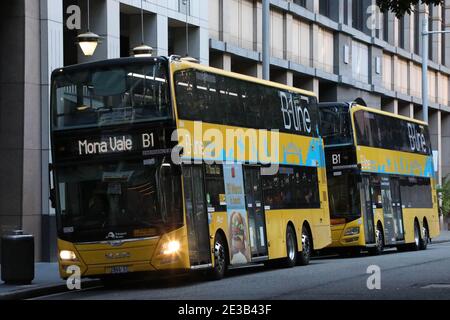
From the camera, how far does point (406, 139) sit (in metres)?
37.7

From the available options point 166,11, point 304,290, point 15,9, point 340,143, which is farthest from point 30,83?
point 304,290

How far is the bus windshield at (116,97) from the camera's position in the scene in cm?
2030

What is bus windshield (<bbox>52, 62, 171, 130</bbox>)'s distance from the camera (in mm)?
20297

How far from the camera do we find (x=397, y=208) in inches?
1401

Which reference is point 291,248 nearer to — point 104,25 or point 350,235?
point 350,235

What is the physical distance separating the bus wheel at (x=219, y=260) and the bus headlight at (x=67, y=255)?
9.51ft

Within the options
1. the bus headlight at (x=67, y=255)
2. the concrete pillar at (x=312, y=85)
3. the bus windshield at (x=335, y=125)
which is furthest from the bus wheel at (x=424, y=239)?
the bus headlight at (x=67, y=255)

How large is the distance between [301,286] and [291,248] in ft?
23.4

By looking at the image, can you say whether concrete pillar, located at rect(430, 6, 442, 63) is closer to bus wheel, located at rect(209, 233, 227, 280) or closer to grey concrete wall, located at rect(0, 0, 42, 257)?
grey concrete wall, located at rect(0, 0, 42, 257)

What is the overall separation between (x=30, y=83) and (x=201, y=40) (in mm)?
8684

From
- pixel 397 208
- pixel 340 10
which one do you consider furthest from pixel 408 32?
pixel 397 208

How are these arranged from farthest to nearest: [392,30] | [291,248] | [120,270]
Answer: [392,30] < [291,248] < [120,270]

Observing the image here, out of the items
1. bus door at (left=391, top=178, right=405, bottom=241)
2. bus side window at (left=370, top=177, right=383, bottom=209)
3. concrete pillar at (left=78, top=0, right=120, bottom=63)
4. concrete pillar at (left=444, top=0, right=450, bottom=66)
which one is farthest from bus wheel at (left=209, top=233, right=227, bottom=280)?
concrete pillar at (left=444, top=0, right=450, bottom=66)

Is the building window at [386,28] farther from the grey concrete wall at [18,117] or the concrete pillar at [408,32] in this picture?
the grey concrete wall at [18,117]
